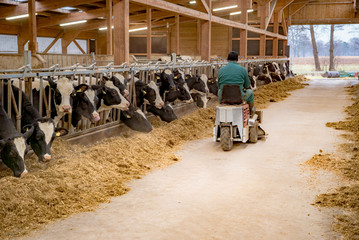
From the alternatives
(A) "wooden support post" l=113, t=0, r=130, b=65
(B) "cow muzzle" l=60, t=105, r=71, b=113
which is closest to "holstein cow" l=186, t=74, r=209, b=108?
(A) "wooden support post" l=113, t=0, r=130, b=65

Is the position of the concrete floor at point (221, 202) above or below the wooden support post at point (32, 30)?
below

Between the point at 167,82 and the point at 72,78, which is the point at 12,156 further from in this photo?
the point at 167,82

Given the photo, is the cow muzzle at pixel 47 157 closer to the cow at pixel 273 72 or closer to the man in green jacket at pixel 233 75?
the man in green jacket at pixel 233 75

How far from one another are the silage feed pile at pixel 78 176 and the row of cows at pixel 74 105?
11.6 inches

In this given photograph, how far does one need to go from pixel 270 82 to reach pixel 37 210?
1740cm

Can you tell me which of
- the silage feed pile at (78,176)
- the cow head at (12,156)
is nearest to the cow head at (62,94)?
the silage feed pile at (78,176)

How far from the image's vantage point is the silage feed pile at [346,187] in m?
4.26

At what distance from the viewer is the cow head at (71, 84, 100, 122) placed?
6.87 meters

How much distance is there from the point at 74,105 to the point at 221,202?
125 inches

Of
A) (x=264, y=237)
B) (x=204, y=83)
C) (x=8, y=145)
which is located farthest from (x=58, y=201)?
(x=204, y=83)

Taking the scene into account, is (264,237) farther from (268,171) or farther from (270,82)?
(270,82)

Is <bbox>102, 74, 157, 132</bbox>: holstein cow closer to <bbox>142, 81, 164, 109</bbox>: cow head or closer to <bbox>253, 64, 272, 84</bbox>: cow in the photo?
<bbox>142, 81, 164, 109</bbox>: cow head

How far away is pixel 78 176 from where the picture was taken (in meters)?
5.43

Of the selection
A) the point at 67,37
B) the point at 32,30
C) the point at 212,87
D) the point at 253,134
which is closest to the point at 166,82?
the point at 253,134
